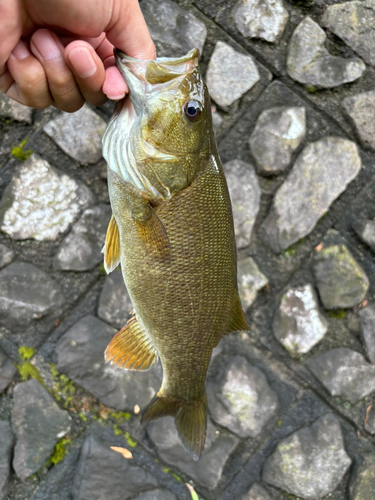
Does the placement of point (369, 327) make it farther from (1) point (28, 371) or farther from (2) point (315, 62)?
(1) point (28, 371)

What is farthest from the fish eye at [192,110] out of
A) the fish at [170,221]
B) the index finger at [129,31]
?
the index finger at [129,31]

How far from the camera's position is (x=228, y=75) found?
1.67 metres

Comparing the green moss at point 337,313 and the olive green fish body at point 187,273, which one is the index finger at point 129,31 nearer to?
the olive green fish body at point 187,273

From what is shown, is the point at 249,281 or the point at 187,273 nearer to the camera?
the point at 187,273

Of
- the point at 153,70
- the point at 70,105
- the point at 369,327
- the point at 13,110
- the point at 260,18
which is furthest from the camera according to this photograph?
the point at 369,327

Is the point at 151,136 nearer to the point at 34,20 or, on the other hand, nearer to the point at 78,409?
the point at 34,20

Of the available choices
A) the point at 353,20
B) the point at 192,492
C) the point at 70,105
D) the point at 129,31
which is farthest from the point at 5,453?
the point at 353,20

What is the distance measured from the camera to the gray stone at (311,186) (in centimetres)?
172

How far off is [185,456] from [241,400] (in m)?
0.31

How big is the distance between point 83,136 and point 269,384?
1.27 metres

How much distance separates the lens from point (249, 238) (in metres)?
1.74

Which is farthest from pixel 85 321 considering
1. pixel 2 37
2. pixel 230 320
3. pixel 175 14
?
pixel 175 14

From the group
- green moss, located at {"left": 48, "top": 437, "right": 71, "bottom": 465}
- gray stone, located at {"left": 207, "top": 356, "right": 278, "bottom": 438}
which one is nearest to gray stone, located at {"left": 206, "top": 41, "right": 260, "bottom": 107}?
gray stone, located at {"left": 207, "top": 356, "right": 278, "bottom": 438}

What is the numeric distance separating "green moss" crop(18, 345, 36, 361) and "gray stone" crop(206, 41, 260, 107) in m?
1.24
